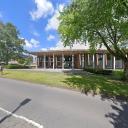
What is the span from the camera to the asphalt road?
1033 cm

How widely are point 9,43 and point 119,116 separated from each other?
45.2 metres

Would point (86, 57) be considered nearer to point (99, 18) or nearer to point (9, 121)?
point (99, 18)

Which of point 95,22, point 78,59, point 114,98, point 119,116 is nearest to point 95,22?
point 95,22

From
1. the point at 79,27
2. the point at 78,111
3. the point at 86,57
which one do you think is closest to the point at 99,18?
the point at 79,27

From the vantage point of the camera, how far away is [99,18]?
67.4ft

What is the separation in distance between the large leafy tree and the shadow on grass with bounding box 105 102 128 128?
43.2 metres

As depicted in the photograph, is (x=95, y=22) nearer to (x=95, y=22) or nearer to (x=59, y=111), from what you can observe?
(x=95, y=22)

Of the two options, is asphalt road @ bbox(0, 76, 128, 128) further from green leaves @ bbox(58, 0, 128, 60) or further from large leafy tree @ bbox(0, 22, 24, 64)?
large leafy tree @ bbox(0, 22, 24, 64)

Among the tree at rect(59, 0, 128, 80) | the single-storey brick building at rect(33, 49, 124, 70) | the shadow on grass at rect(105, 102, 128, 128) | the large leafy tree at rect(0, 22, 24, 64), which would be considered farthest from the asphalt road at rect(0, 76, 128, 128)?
the large leafy tree at rect(0, 22, 24, 64)

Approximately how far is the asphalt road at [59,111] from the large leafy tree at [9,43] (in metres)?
38.2

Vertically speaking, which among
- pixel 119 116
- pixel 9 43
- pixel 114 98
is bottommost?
pixel 119 116

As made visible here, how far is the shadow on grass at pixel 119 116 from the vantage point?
10.3m

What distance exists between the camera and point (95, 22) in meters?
21.6

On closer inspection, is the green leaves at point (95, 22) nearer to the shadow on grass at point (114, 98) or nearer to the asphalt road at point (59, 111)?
the shadow on grass at point (114, 98)
